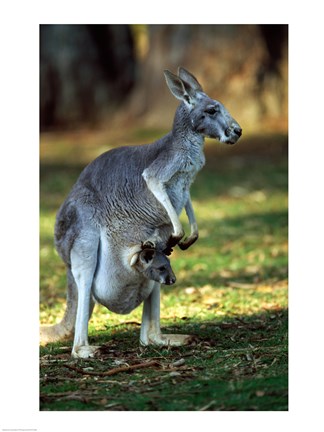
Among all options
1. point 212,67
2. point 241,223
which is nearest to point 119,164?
point 241,223

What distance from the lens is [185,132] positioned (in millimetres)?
4723

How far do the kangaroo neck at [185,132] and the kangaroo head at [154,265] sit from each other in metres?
0.65

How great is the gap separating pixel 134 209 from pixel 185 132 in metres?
0.54

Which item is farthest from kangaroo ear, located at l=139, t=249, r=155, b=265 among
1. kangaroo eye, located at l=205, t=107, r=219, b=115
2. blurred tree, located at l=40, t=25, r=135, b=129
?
blurred tree, located at l=40, t=25, r=135, b=129

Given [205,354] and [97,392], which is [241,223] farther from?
[97,392]

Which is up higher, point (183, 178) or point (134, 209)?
point (183, 178)

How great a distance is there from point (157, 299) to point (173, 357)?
1.48ft

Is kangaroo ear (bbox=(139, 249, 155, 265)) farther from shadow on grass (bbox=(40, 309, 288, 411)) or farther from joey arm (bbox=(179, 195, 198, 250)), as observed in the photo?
shadow on grass (bbox=(40, 309, 288, 411))

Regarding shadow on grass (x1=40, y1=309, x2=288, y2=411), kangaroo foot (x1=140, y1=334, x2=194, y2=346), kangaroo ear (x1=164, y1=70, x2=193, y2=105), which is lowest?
shadow on grass (x1=40, y1=309, x2=288, y2=411)

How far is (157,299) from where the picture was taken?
199 inches

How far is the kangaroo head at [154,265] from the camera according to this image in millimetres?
4723

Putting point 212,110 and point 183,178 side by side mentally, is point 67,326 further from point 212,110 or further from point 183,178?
point 212,110

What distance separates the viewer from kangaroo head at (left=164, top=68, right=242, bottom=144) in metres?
4.65

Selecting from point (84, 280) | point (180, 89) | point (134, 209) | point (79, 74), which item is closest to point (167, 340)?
point (84, 280)
